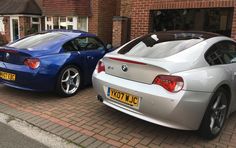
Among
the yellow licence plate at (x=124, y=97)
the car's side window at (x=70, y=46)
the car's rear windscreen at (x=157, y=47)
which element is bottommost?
the yellow licence plate at (x=124, y=97)

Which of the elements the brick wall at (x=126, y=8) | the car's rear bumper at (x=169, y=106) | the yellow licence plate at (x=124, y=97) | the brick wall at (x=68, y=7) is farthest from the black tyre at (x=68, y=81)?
the brick wall at (x=68, y=7)

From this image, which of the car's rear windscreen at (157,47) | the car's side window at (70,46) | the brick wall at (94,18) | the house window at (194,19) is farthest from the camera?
the brick wall at (94,18)

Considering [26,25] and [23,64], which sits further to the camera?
[26,25]

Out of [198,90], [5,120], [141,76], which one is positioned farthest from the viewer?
[5,120]

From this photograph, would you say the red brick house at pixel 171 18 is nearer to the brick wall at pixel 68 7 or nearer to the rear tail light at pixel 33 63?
the brick wall at pixel 68 7

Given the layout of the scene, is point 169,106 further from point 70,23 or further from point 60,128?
point 70,23

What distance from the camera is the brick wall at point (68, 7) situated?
38.7ft

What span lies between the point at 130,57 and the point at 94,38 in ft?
8.94

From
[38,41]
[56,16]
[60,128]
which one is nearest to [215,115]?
[60,128]

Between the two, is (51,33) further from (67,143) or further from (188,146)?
(188,146)

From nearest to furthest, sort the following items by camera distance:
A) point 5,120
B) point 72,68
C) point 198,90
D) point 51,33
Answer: point 198,90
point 5,120
point 72,68
point 51,33

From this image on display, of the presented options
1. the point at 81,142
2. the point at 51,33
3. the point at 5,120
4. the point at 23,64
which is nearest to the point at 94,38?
the point at 51,33

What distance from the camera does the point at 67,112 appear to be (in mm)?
4410

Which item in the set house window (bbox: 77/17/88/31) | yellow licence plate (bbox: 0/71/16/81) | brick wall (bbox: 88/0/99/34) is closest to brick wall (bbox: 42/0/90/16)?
brick wall (bbox: 88/0/99/34)
